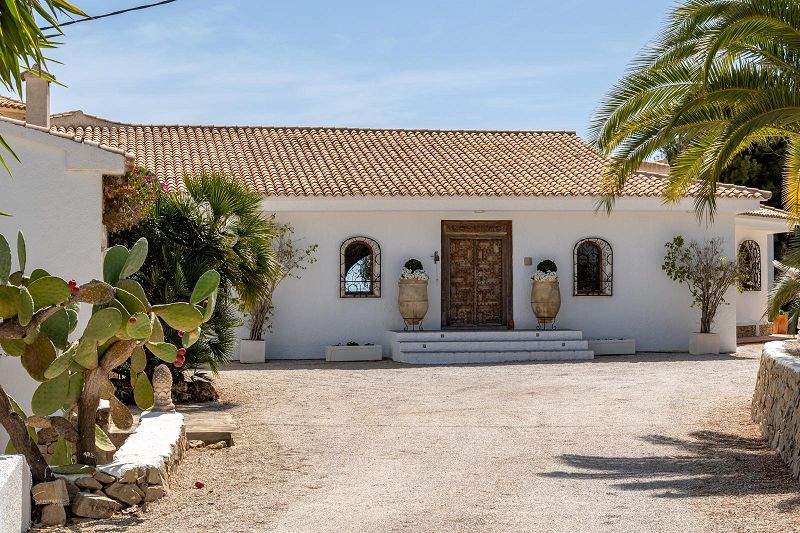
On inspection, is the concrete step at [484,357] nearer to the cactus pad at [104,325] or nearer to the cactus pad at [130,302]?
the cactus pad at [130,302]

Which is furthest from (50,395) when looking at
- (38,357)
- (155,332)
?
(155,332)

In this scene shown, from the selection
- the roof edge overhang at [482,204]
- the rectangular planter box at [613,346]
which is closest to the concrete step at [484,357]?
the rectangular planter box at [613,346]

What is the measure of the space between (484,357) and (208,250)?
728 centimetres

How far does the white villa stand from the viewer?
69.1 feet

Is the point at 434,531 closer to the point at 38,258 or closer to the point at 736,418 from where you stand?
the point at 38,258

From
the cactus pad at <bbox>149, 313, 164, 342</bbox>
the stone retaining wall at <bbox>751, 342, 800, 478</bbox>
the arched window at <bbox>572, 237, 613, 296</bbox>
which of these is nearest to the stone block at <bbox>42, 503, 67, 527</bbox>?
the cactus pad at <bbox>149, 313, 164, 342</bbox>

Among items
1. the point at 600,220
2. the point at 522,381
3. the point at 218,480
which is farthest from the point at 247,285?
the point at 600,220

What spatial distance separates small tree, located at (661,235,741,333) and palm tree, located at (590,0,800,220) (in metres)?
8.90

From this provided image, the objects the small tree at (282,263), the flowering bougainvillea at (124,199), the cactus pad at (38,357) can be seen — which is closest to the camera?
the cactus pad at (38,357)

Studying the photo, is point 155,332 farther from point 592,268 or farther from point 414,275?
point 592,268

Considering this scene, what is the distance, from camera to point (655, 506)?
7.71m

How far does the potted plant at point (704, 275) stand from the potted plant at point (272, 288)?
7.54m

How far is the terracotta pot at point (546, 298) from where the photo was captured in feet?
70.4

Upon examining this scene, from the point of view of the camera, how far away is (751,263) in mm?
25641
